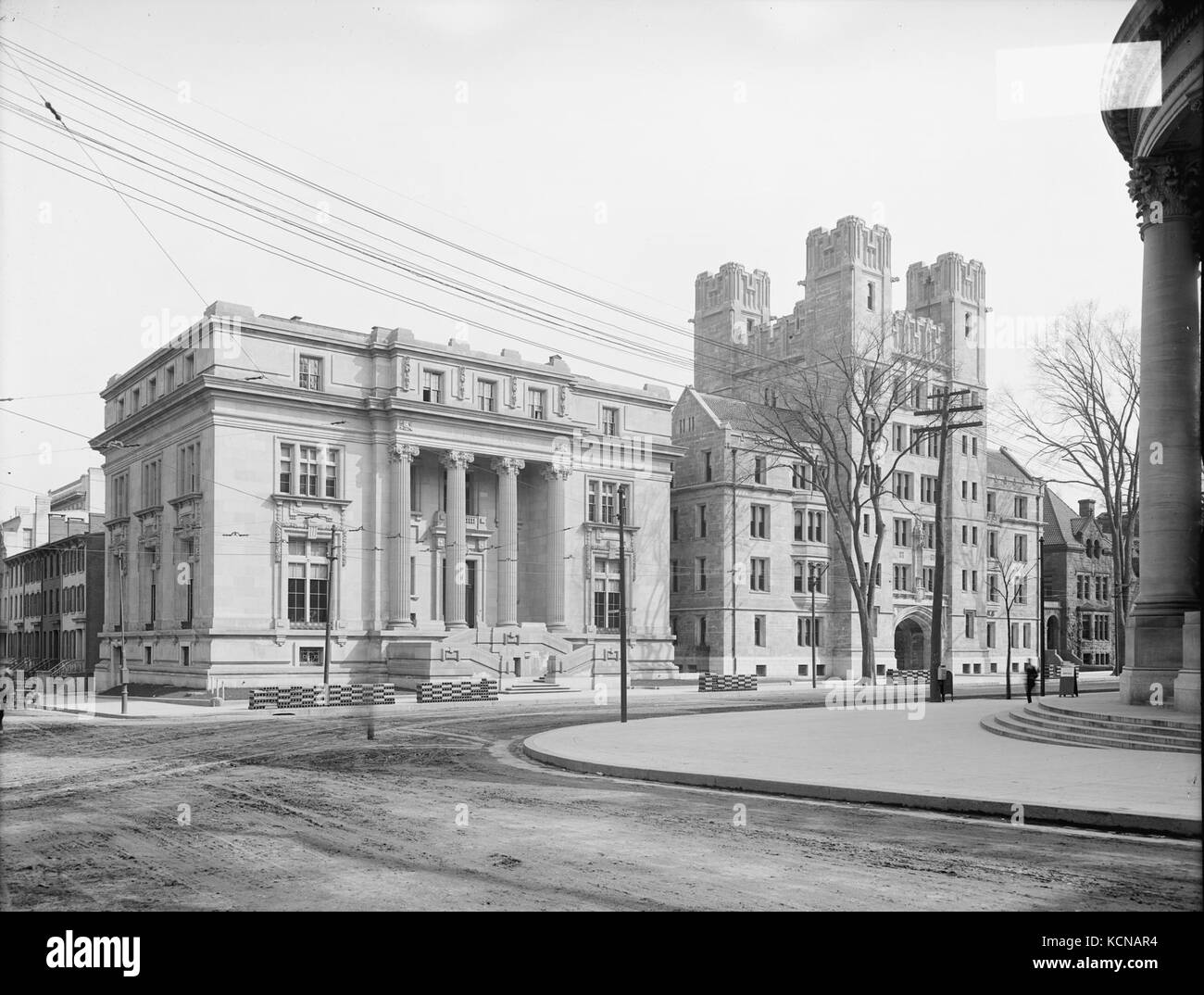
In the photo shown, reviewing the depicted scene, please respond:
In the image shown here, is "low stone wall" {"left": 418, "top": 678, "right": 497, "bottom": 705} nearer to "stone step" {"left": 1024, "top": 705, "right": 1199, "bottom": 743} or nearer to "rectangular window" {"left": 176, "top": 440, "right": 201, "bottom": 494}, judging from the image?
"rectangular window" {"left": 176, "top": 440, "right": 201, "bottom": 494}

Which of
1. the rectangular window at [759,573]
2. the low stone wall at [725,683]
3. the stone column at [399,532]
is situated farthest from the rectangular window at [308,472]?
the rectangular window at [759,573]

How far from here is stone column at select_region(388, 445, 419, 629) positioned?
5247 centimetres

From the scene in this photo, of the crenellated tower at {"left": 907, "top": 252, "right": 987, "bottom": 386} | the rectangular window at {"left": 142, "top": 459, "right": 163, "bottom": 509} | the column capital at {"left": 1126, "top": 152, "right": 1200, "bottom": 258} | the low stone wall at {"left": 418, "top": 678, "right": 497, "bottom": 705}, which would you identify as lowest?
the low stone wall at {"left": 418, "top": 678, "right": 497, "bottom": 705}

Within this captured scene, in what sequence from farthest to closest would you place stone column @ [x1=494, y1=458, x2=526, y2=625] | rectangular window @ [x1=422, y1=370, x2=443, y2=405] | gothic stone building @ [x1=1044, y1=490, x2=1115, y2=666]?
gothic stone building @ [x1=1044, y1=490, x2=1115, y2=666]
stone column @ [x1=494, y1=458, x2=526, y2=625]
rectangular window @ [x1=422, y1=370, x2=443, y2=405]

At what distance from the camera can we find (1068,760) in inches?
650

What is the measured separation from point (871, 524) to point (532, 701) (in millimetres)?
39012

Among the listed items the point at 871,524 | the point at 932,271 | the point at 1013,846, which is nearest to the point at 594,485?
the point at 871,524

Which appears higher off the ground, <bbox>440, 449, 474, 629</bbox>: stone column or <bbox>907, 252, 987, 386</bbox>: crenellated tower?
<bbox>907, 252, 987, 386</bbox>: crenellated tower

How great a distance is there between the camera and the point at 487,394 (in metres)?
57.3

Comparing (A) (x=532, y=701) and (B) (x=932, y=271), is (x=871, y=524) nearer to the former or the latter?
(B) (x=932, y=271)

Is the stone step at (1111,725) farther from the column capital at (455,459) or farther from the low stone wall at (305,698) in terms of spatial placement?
the column capital at (455,459)

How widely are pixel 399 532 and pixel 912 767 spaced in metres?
39.2

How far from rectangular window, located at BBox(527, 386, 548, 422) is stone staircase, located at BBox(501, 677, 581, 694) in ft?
50.4

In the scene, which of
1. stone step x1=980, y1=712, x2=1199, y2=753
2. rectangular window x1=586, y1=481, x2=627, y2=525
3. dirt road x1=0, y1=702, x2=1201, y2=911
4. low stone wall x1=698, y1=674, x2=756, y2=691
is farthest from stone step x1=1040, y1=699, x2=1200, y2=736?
rectangular window x1=586, y1=481, x2=627, y2=525
